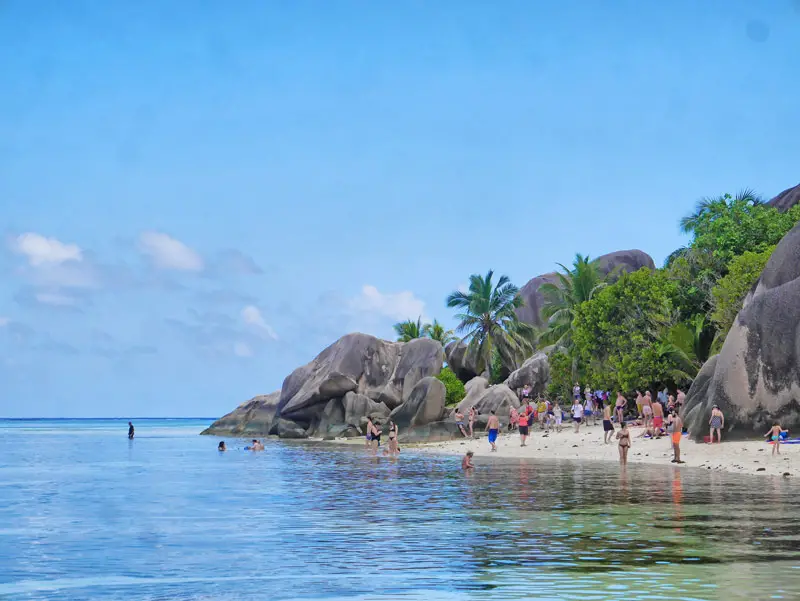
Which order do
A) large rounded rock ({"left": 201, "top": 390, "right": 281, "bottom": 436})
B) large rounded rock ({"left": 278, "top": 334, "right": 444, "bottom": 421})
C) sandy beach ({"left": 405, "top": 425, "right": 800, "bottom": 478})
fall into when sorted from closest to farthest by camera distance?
sandy beach ({"left": 405, "top": 425, "right": 800, "bottom": 478}) → large rounded rock ({"left": 278, "top": 334, "right": 444, "bottom": 421}) → large rounded rock ({"left": 201, "top": 390, "right": 281, "bottom": 436})

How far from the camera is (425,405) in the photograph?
54.9 m

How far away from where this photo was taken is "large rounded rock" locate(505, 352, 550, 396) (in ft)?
190

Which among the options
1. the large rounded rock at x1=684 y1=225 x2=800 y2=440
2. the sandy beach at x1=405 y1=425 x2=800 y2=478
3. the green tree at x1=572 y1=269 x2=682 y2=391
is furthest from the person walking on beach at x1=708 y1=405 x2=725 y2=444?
the green tree at x1=572 y1=269 x2=682 y2=391

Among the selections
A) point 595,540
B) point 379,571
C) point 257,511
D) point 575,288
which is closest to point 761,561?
point 595,540

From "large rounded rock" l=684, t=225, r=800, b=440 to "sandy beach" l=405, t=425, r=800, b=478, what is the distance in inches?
38.0

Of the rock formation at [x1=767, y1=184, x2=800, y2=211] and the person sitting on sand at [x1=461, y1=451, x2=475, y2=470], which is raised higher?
the rock formation at [x1=767, y1=184, x2=800, y2=211]

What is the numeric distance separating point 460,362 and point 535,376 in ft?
53.4

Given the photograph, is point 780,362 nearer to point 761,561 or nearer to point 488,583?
point 761,561

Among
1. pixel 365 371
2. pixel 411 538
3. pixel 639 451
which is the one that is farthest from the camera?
pixel 365 371

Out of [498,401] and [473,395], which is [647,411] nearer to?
[498,401]

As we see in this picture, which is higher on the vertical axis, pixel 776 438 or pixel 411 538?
pixel 776 438

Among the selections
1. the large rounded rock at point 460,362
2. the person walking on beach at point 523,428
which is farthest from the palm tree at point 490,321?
the person walking on beach at point 523,428

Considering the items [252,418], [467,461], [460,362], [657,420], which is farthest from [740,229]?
[252,418]

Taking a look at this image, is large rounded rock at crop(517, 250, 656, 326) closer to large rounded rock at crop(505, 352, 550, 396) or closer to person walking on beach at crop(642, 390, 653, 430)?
large rounded rock at crop(505, 352, 550, 396)
